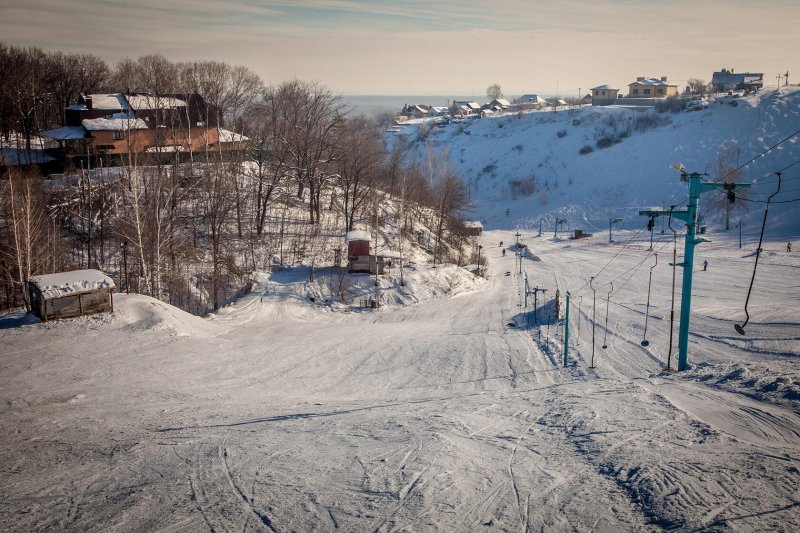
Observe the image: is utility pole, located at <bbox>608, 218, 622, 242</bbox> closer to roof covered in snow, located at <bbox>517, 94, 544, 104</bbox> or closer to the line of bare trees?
the line of bare trees

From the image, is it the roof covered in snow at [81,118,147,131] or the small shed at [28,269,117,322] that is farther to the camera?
the roof covered in snow at [81,118,147,131]

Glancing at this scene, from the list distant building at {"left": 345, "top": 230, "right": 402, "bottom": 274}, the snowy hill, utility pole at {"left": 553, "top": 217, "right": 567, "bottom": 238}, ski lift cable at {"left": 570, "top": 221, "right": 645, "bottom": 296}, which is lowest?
ski lift cable at {"left": 570, "top": 221, "right": 645, "bottom": 296}

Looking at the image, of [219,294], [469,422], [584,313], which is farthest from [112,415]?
[584,313]

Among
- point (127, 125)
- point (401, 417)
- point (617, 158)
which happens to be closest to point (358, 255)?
point (401, 417)

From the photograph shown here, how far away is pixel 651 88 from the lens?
10631cm

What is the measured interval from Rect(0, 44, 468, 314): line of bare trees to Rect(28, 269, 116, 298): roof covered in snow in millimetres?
4203

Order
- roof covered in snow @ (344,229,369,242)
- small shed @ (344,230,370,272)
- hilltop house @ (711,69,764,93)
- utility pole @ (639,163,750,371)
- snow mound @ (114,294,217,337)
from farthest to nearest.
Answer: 1. hilltop house @ (711,69,764,93)
2. small shed @ (344,230,370,272)
3. roof covered in snow @ (344,229,369,242)
4. snow mound @ (114,294,217,337)
5. utility pole @ (639,163,750,371)

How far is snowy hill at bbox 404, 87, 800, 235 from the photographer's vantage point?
68.6 m

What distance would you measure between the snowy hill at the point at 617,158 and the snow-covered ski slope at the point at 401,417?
1472 inches

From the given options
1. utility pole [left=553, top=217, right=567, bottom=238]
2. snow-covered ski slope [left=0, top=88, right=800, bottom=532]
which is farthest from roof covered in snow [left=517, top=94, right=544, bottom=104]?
snow-covered ski slope [left=0, top=88, right=800, bottom=532]

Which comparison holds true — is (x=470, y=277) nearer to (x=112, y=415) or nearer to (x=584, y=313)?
(x=584, y=313)

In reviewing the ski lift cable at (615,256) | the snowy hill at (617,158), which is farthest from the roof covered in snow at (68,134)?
the snowy hill at (617,158)

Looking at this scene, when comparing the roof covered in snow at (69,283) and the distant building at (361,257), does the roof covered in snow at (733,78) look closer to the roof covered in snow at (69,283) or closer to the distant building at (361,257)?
the distant building at (361,257)

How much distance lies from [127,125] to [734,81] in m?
105
